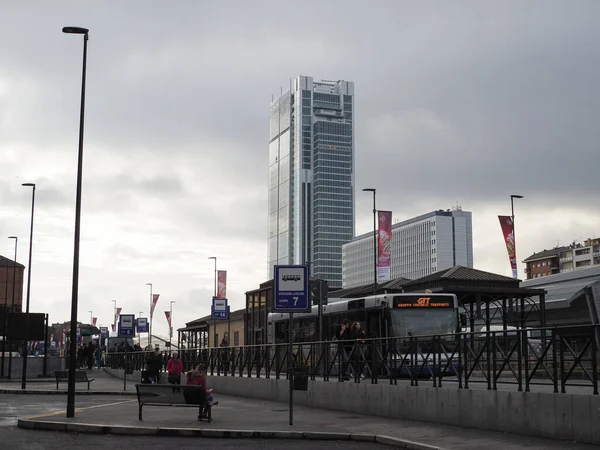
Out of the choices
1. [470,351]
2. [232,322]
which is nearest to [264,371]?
[470,351]

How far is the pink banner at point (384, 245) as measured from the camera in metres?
48.1

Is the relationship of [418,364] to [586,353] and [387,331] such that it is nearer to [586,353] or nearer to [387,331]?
[586,353]

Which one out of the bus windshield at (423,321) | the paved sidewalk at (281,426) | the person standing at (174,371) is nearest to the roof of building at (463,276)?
the bus windshield at (423,321)

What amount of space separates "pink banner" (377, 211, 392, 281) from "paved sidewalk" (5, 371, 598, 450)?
25.4 metres

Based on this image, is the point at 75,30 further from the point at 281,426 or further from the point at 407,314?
the point at 407,314

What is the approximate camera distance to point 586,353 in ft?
46.0

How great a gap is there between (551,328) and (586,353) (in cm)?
83

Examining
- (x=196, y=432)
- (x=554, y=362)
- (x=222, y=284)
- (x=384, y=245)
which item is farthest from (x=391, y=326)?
(x=222, y=284)

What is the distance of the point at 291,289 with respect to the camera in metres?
18.3

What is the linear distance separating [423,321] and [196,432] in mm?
14876

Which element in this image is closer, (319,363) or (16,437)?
(16,437)

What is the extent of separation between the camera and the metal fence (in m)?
14.3

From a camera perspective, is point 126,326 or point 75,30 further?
point 126,326

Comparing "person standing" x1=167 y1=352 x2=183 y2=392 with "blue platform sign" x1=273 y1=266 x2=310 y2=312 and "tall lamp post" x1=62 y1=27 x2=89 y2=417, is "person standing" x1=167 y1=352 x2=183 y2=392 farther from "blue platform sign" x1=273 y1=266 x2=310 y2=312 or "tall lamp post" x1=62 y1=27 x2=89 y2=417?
"blue platform sign" x1=273 y1=266 x2=310 y2=312
